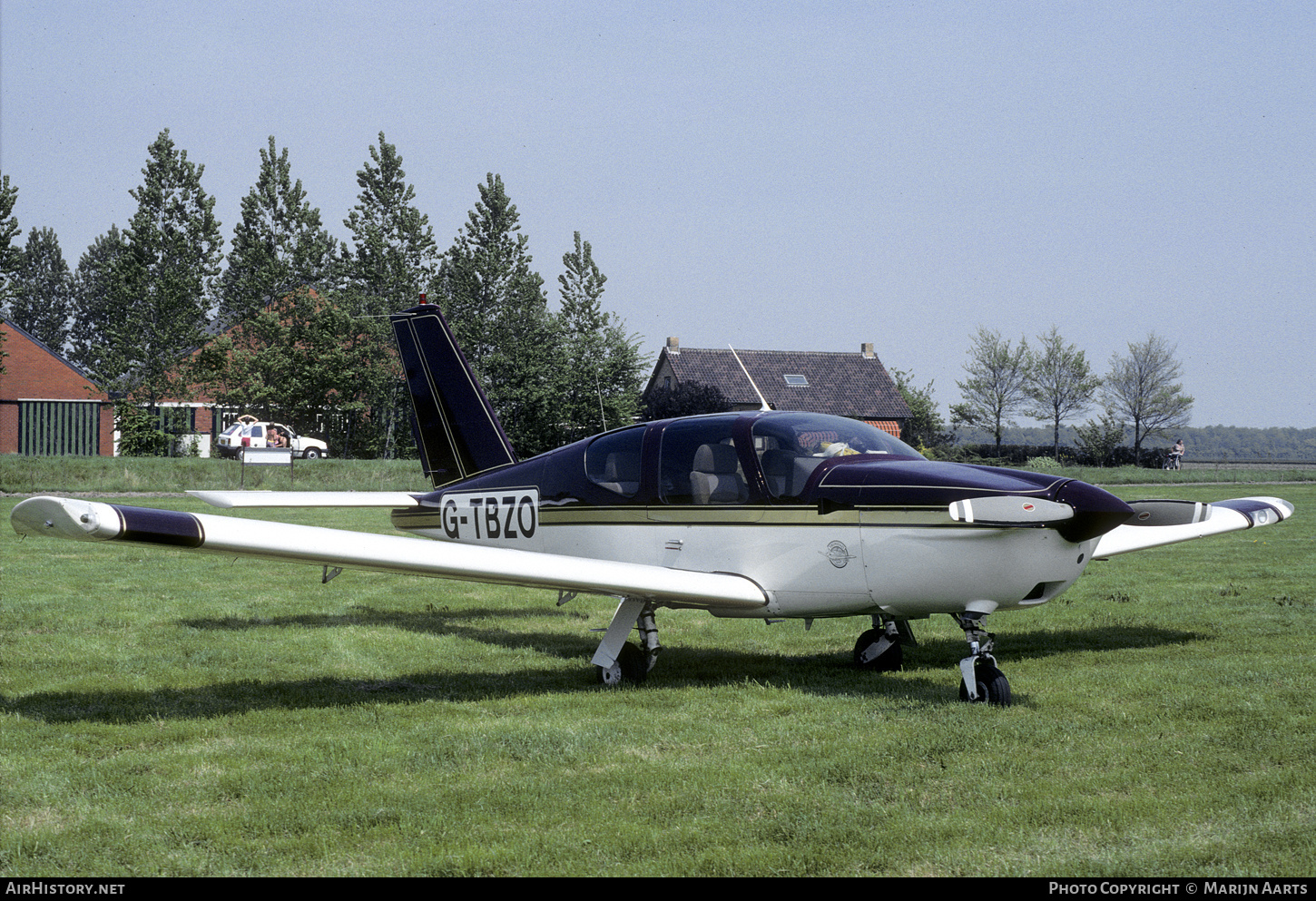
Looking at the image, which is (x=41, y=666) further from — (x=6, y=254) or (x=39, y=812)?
(x=6, y=254)

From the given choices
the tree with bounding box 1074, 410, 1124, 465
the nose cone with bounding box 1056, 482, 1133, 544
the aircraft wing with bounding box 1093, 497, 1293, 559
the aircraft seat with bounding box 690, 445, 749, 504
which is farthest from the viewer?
the tree with bounding box 1074, 410, 1124, 465

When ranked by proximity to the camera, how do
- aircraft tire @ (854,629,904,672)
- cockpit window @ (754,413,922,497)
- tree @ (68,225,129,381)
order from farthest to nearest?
1. tree @ (68,225,129,381)
2. aircraft tire @ (854,629,904,672)
3. cockpit window @ (754,413,922,497)

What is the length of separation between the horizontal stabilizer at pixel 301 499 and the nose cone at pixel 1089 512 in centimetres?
578

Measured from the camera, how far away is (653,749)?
5.81m

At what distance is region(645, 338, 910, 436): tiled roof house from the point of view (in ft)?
199

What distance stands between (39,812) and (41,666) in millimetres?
3945

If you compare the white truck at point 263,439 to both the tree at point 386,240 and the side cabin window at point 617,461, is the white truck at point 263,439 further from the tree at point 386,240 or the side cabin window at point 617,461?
the side cabin window at point 617,461

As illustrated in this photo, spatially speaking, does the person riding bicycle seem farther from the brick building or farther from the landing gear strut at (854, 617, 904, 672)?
the brick building

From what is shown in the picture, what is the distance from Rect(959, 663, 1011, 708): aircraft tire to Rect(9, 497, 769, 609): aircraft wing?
58.5 inches

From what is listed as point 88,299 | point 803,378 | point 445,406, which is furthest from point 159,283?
point 88,299

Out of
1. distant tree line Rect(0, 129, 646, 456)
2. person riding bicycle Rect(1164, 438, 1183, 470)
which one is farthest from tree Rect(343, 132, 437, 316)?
person riding bicycle Rect(1164, 438, 1183, 470)

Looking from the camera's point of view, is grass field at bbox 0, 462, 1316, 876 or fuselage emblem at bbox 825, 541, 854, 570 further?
fuselage emblem at bbox 825, 541, 854, 570

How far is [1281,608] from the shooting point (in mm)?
10508

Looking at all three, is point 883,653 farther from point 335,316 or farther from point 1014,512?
point 335,316
